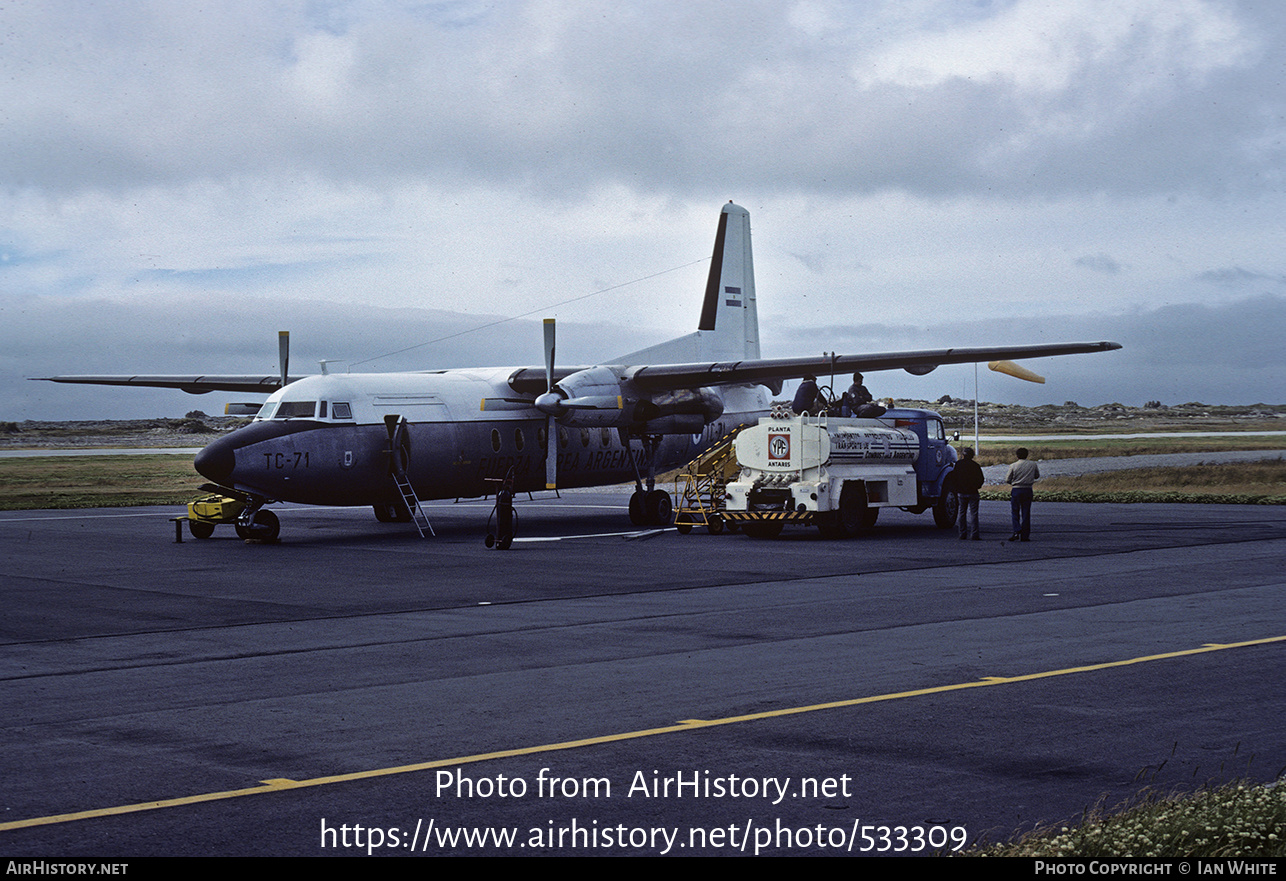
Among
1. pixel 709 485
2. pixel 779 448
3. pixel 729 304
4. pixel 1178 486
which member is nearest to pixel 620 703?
pixel 779 448

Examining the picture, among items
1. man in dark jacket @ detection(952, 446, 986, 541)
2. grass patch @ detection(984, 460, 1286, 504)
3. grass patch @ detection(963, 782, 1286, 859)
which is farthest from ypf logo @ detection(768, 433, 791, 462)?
grass patch @ detection(963, 782, 1286, 859)

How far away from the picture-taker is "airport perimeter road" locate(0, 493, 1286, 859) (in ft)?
21.7

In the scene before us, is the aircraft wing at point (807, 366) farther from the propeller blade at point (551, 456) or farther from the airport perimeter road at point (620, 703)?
the airport perimeter road at point (620, 703)

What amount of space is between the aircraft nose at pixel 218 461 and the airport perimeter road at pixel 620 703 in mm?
4396

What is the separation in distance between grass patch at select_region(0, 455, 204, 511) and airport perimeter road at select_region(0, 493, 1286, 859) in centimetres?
2586

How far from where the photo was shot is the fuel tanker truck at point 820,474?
26.3 metres

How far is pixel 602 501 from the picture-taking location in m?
44.6

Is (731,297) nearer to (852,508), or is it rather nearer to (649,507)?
(649,507)

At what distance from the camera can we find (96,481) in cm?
5931

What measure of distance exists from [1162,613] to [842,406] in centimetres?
1520

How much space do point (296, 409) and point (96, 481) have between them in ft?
123
